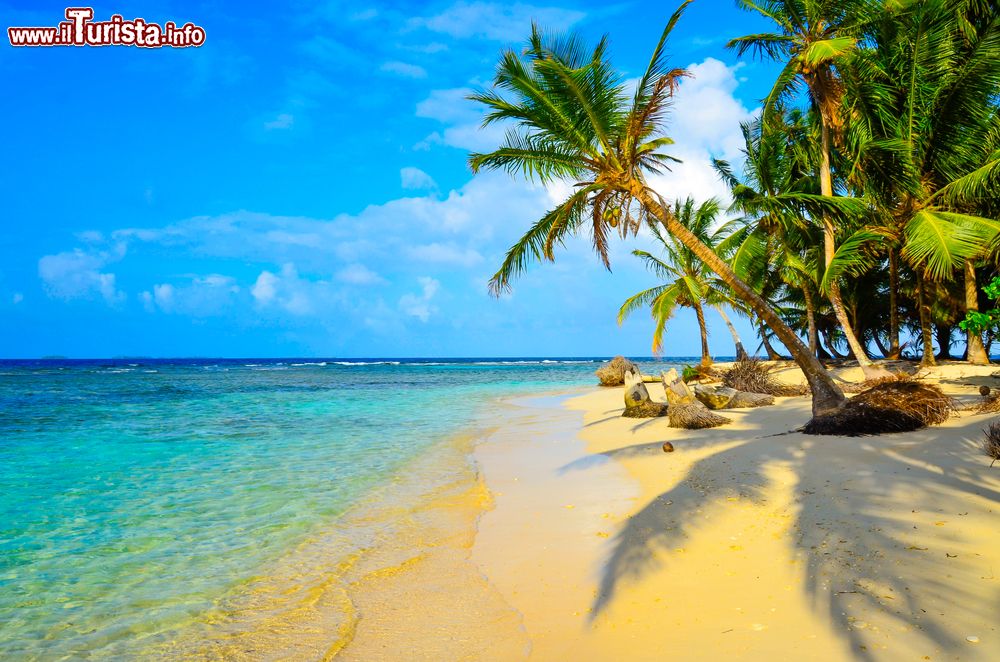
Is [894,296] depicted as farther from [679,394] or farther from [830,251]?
[679,394]

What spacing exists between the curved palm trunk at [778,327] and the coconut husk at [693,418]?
1.75 meters

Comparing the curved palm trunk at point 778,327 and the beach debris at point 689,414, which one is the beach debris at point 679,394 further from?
the curved palm trunk at point 778,327

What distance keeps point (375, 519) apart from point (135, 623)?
2503mm

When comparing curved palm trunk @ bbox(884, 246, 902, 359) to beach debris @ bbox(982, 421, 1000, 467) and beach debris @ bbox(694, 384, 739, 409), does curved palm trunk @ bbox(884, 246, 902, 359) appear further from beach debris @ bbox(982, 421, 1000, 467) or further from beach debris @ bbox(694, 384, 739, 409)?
beach debris @ bbox(982, 421, 1000, 467)

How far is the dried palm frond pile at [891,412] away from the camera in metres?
7.20

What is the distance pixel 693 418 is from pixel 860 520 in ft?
18.3

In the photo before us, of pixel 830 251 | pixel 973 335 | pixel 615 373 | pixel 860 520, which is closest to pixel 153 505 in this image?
pixel 860 520

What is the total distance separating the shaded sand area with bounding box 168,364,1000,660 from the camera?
3.03 metres

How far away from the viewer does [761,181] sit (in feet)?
61.1

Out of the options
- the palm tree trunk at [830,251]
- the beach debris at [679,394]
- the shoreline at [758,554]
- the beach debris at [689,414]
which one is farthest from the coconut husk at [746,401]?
the shoreline at [758,554]

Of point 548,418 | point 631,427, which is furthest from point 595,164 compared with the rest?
point 548,418

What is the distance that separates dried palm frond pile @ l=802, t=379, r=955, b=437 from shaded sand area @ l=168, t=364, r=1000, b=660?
1.03 ft

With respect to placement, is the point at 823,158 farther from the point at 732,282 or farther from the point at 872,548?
the point at 872,548

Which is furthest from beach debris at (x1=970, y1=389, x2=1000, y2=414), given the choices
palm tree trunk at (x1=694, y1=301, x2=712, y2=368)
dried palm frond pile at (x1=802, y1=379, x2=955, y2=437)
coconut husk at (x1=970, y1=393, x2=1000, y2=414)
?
palm tree trunk at (x1=694, y1=301, x2=712, y2=368)
